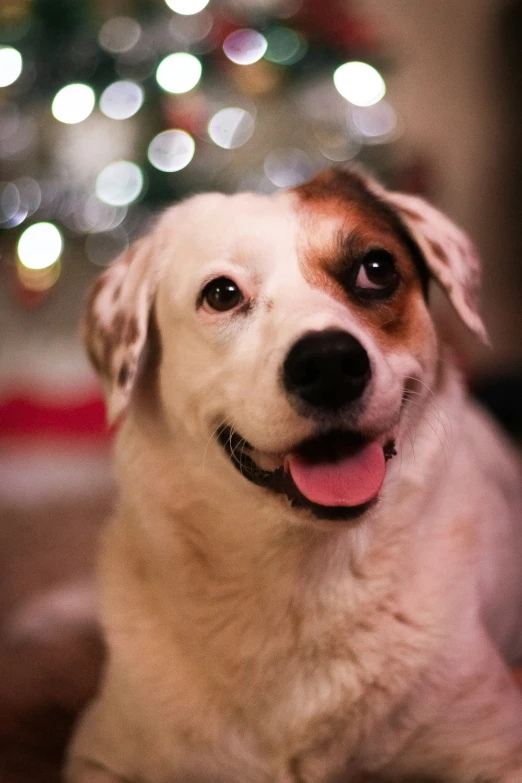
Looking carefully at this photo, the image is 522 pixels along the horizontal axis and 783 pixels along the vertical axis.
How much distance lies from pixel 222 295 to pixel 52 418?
2.01 meters

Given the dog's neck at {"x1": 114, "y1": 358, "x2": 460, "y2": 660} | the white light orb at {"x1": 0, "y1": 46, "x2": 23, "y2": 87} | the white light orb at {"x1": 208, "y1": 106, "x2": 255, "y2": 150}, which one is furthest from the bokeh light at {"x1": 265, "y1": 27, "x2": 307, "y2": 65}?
the dog's neck at {"x1": 114, "y1": 358, "x2": 460, "y2": 660}

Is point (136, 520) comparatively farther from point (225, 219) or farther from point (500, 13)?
point (500, 13)

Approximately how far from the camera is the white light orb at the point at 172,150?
9.43 feet

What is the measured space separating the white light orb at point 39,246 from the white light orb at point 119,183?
0.26m

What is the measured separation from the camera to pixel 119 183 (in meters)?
2.96

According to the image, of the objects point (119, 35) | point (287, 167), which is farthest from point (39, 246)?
point (287, 167)

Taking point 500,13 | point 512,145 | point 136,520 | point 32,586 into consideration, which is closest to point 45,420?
point 32,586

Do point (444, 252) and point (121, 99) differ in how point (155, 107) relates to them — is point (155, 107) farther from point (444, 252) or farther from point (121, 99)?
point (444, 252)

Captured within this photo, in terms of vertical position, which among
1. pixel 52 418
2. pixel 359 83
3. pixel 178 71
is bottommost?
pixel 52 418

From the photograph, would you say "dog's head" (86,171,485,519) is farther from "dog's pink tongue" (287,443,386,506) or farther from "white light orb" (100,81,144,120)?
"white light orb" (100,81,144,120)

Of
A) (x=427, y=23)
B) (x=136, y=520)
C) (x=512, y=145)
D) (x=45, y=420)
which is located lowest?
(x=45, y=420)

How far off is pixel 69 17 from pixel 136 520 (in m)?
2.07

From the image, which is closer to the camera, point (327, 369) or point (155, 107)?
point (327, 369)

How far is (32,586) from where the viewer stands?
177 cm
